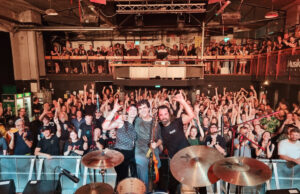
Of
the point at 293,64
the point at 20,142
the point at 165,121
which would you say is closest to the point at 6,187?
the point at 20,142

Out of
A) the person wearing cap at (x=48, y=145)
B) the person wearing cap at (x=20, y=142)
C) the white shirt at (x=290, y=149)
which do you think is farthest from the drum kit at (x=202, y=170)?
the person wearing cap at (x=20, y=142)

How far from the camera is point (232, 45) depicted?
12.3m

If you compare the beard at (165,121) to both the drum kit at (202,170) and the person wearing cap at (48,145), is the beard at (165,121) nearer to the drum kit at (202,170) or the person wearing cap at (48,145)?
the drum kit at (202,170)

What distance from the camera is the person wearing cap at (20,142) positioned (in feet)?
13.9

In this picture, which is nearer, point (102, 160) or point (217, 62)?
point (102, 160)

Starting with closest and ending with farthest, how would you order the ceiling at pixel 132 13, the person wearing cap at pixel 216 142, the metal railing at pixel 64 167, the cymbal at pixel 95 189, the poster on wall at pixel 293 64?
the cymbal at pixel 95 189
the metal railing at pixel 64 167
the person wearing cap at pixel 216 142
the poster on wall at pixel 293 64
the ceiling at pixel 132 13

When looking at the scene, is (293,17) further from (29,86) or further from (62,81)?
(29,86)

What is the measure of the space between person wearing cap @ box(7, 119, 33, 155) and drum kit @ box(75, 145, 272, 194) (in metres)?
2.63

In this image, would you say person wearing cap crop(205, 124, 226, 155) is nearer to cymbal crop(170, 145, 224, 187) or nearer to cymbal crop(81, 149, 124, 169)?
cymbal crop(170, 145, 224, 187)

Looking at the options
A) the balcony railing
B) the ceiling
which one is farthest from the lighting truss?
the balcony railing

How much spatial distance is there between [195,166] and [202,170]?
3.4 inches

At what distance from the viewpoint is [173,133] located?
3049mm

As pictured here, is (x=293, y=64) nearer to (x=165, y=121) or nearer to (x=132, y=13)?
(x=132, y=13)

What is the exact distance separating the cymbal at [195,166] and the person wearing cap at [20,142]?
373 cm
